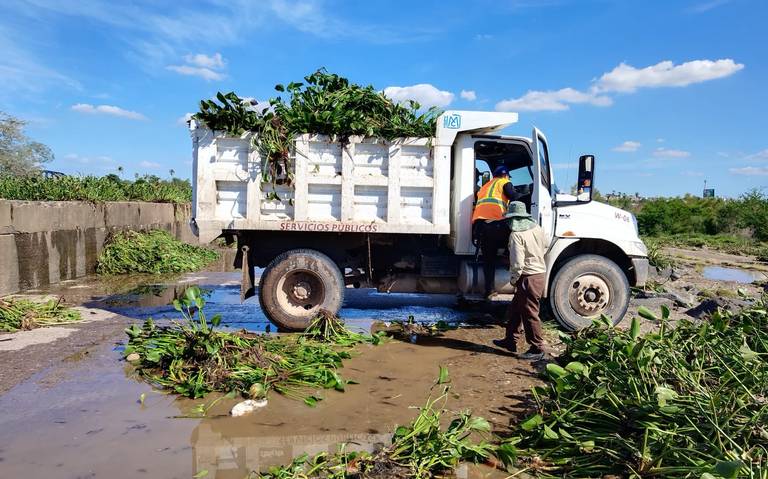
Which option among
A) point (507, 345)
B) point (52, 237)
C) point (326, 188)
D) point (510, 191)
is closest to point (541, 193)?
point (510, 191)

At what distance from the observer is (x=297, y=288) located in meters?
6.49

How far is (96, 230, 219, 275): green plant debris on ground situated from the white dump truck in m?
5.68

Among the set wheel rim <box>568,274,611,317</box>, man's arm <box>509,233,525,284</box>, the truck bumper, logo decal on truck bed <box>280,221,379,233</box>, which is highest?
logo decal on truck bed <box>280,221,379,233</box>

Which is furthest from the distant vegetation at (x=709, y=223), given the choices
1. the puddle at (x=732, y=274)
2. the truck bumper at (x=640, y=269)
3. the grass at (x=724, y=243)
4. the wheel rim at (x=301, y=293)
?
the wheel rim at (x=301, y=293)

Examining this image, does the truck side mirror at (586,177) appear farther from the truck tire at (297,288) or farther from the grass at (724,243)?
the grass at (724,243)

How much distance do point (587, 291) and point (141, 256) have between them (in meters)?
9.28

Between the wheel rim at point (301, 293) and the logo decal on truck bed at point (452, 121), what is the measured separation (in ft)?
8.16

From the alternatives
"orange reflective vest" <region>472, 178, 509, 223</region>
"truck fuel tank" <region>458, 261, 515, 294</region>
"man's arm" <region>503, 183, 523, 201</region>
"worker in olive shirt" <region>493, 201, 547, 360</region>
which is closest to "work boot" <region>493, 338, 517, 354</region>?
"worker in olive shirt" <region>493, 201, 547, 360</region>

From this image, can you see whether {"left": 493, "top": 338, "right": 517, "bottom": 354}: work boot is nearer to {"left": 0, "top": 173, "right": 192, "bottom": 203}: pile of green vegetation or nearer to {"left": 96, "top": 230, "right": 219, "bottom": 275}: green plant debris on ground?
{"left": 96, "top": 230, "right": 219, "bottom": 275}: green plant debris on ground

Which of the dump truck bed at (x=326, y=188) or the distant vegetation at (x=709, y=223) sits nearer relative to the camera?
the dump truck bed at (x=326, y=188)

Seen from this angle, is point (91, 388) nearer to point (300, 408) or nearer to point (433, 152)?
point (300, 408)

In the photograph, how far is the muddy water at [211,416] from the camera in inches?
130

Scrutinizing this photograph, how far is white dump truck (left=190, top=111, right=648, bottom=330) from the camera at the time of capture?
246 inches

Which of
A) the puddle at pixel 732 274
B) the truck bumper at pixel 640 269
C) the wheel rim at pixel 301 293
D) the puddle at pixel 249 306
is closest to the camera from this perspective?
the wheel rim at pixel 301 293
